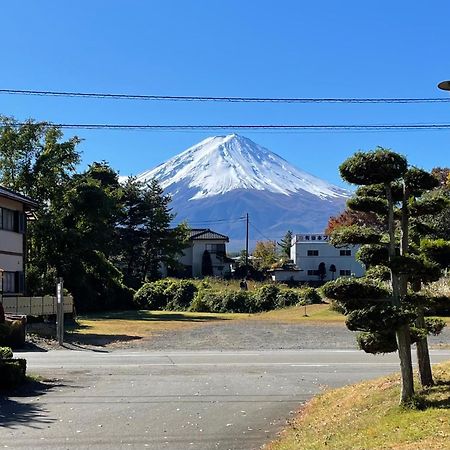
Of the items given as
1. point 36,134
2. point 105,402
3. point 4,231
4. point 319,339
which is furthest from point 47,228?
point 105,402

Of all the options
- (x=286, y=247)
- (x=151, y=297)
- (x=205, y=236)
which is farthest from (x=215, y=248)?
(x=151, y=297)

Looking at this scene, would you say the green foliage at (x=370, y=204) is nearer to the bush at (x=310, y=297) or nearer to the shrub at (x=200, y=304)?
the bush at (x=310, y=297)

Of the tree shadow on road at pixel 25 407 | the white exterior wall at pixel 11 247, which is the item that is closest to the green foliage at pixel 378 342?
the tree shadow on road at pixel 25 407

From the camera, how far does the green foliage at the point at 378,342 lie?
8609 millimetres

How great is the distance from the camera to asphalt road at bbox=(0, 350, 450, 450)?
902cm

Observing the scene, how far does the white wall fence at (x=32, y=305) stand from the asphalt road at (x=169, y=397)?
993 cm

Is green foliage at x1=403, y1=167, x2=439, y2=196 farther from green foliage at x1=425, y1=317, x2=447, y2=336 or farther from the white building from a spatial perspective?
the white building

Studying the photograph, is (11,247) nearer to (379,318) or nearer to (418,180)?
(418,180)

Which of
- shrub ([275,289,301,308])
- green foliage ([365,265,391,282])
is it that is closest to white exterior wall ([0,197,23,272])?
shrub ([275,289,301,308])

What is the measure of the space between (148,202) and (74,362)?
56.1m

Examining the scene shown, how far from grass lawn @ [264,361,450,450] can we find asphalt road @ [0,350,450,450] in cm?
61

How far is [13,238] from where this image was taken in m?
34.2

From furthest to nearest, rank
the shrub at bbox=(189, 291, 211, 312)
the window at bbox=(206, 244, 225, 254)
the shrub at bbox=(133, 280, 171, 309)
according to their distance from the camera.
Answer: the window at bbox=(206, 244, 225, 254)
the shrub at bbox=(133, 280, 171, 309)
the shrub at bbox=(189, 291, 211, 312)

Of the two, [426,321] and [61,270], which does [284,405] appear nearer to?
[426,321]
